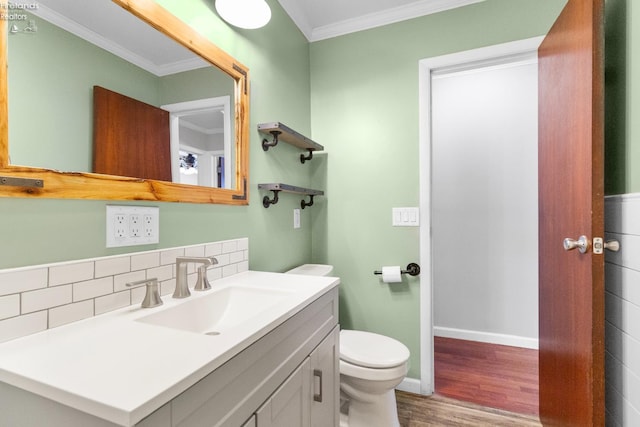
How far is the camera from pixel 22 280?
2.26 ft

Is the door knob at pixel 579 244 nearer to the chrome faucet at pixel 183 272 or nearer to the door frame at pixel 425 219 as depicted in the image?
the door frame at pixel 425 219

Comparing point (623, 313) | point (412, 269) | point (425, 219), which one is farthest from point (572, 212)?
point (412, 269)

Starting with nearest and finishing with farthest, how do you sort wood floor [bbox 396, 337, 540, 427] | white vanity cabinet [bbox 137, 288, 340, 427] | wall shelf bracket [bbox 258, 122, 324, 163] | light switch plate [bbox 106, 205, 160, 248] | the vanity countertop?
the vanity countertop
white vanity cabinet [bbox 137, 288, 340, 427]
light switch plate [bbox 106, 205, 160, 248]
wall shelf bracket [bbox 258, 122, 324, 163]
wood floor [bbox 396, 337, 540, 427]

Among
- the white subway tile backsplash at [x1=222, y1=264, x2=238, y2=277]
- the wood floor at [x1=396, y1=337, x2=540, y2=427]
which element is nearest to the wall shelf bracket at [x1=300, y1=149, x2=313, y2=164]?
the white subway tile backsplash at [x1=222, y1=264, x2=238, y2=277]

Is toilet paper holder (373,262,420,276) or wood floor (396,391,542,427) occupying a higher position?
toilet paper holder (373,262,420,276)

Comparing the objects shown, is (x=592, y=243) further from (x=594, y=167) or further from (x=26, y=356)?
(x=26, y=356)

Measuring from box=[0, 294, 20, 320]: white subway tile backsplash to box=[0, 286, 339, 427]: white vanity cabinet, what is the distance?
0.55 feet

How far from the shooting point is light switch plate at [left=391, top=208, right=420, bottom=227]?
6.25ft

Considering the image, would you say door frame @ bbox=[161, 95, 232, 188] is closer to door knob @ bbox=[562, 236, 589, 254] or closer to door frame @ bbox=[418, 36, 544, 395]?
door frame @ bbox=[418, 36, 544, 395]

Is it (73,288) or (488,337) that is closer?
(73,288)

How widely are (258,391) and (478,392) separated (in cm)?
178

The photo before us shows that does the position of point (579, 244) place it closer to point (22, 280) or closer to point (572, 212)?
point (572, 212)

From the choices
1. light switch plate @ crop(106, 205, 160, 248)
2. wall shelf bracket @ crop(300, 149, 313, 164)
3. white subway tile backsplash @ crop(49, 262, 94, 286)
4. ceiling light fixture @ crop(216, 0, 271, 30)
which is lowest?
white subway tile backsplash @ crop(49, 262, 94, 286)

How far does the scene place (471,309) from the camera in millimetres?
2680
